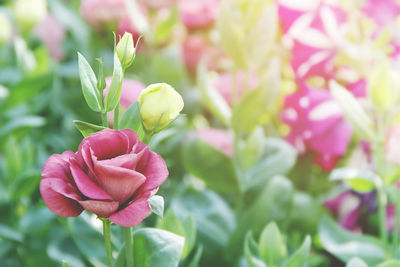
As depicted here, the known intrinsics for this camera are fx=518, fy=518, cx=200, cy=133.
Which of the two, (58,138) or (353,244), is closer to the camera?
(353,244)

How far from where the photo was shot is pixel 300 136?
0.52m

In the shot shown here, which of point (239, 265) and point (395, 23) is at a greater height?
point (395, 23)

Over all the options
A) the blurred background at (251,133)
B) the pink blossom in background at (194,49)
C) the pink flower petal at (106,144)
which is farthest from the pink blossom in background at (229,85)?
the pink flower petal at (106,144)

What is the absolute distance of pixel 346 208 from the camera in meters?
0.48

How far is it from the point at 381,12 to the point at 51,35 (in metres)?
0.42

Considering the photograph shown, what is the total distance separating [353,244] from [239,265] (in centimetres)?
9

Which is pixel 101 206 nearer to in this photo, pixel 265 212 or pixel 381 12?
pixel 265 212

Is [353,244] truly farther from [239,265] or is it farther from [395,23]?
[395,23]

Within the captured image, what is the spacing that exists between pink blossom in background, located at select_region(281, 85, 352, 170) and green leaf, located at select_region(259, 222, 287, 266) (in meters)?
0.15

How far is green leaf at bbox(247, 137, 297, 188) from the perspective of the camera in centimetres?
47

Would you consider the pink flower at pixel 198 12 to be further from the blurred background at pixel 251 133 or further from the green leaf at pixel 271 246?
the green leaf at pixel 271 246

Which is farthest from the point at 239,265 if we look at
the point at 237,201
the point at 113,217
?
the point at 113,217

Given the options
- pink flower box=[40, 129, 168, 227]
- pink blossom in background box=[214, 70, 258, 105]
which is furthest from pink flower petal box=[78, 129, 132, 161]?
pink blossom in background box=[214, 70, 258, 105]

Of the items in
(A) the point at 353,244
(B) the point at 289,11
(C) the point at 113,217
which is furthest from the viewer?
(B) the point at 289,11
